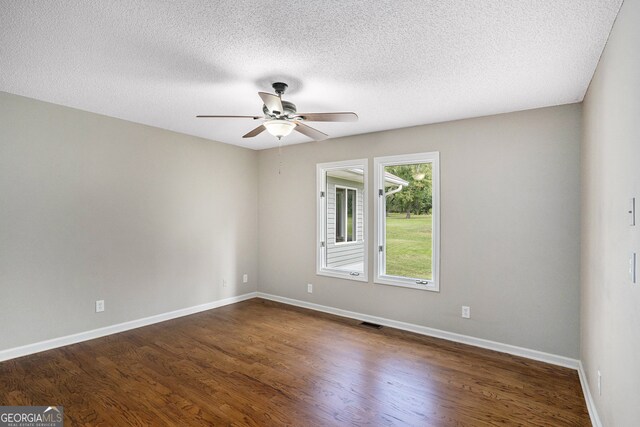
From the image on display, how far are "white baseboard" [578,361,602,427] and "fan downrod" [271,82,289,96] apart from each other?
334 cm

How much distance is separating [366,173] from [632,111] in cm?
315

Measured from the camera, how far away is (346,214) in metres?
5.48

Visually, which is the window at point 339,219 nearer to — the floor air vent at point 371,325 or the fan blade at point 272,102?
the floor air vent at point 371,325

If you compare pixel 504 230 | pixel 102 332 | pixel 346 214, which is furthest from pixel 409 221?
pixel 102 332

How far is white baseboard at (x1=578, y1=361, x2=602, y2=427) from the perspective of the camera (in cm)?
227

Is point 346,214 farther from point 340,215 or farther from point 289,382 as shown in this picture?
point 289,382

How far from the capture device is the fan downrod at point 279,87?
284 cm

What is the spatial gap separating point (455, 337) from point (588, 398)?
4.52 feet

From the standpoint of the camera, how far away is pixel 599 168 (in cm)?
236

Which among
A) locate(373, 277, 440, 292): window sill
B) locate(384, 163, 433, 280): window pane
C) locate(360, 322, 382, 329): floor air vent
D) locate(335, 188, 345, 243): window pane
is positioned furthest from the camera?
locate(335, 188, 345, 243): window pane

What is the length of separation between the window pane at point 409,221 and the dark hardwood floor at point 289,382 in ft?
2.87

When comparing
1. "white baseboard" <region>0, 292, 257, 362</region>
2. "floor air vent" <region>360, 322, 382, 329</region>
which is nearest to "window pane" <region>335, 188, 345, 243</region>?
"floor air vent" <region>360, 322, 382, 329</region>

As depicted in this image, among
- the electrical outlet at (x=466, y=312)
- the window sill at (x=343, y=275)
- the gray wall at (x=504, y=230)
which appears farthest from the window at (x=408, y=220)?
the electrical outlet at (x=466, y=312)

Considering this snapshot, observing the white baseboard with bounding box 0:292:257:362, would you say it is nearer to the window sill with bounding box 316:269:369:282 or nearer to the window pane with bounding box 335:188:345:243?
the window sill with bounding box 316:269:369:282
